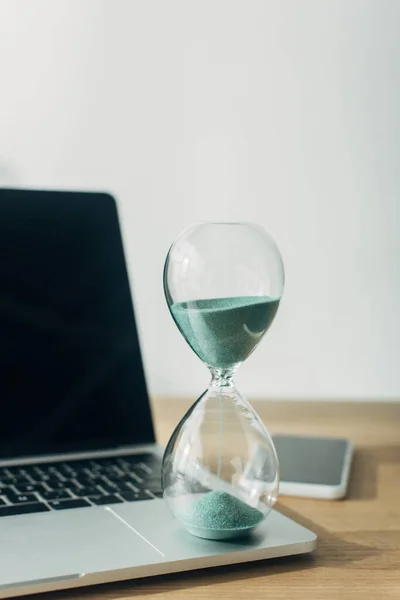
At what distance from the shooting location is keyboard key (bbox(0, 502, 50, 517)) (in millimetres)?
529

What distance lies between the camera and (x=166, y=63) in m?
1.50

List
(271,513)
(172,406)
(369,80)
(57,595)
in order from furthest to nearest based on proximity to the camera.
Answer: (369,80) < (172,406) < (271,513) < (57,595)

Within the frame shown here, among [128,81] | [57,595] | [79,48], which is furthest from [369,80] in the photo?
[57,595]

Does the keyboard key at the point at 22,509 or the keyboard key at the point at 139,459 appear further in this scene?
the keyboard key at the point at 139,459

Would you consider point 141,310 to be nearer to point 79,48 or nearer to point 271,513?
point 79,48

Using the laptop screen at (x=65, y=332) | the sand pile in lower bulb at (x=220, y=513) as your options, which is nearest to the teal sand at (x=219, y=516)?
the sand pile in lower bulb at (x=220, y=513)

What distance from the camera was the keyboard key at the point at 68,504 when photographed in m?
0.55

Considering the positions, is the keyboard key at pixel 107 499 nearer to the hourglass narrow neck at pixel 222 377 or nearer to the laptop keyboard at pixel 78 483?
the laptop keyboard at pixel 78 483

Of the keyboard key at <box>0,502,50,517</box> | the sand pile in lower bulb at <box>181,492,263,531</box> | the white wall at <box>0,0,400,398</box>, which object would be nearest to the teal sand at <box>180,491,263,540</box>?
the sand pile in lower bulb at <box>181,492,263,531</box>

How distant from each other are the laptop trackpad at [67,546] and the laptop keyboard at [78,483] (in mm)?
22

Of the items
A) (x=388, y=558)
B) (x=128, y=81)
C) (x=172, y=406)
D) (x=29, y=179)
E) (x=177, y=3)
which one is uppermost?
(x=177, y=3)

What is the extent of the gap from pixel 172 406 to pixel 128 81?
2.34 ft

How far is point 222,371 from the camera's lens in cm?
49

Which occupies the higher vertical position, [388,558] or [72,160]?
[72,160]
